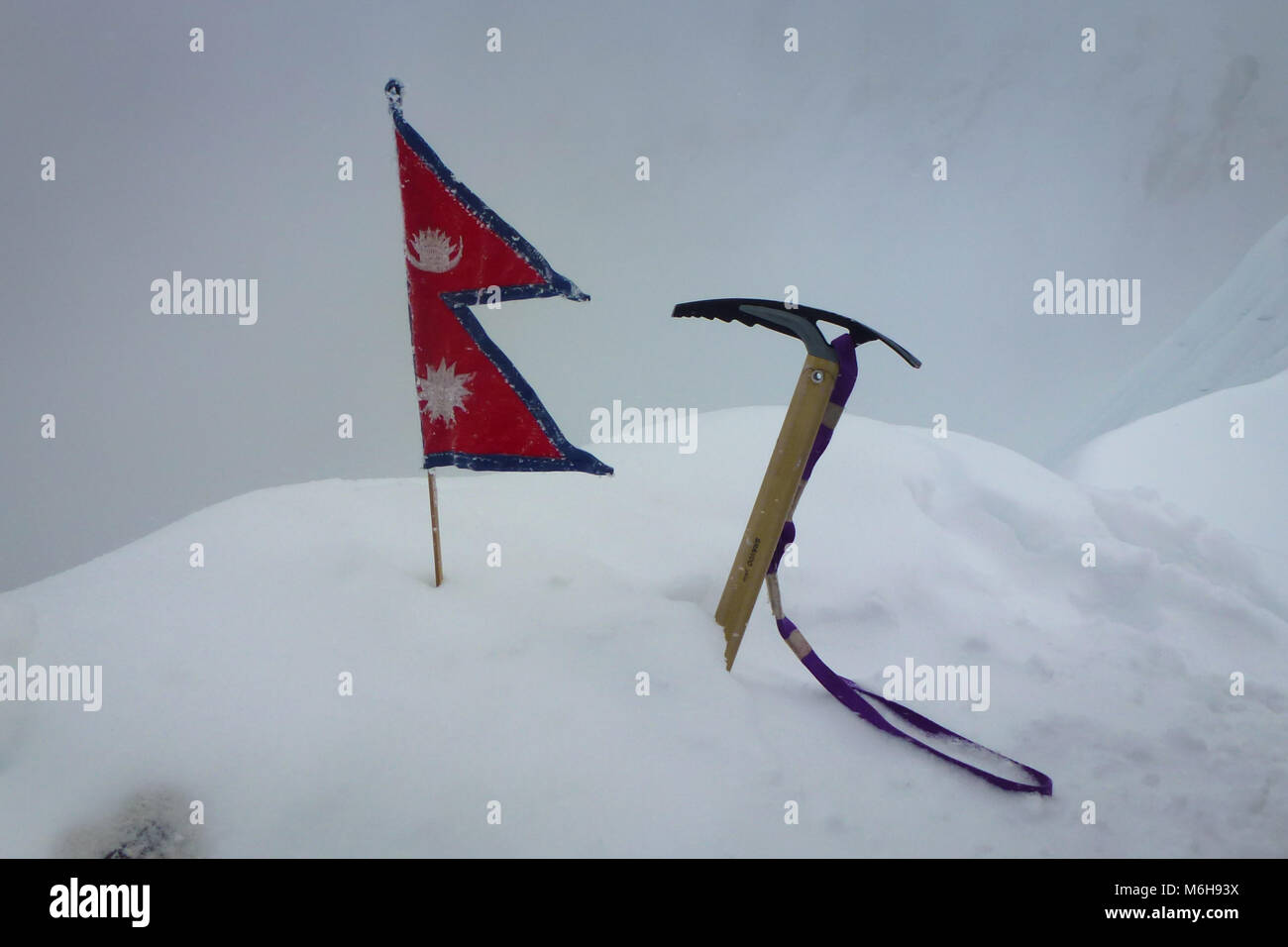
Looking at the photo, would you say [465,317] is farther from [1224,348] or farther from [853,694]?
[1224,348]

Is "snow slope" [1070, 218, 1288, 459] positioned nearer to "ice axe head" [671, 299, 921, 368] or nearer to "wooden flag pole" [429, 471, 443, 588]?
"ice axe head" [671, 299, 921, 368]

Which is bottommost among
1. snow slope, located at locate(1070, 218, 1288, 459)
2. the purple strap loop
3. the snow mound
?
the purple strap loop

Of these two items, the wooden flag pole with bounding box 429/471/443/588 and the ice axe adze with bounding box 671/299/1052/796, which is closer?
the ice axe adze with bounding box 671/299/1052/796

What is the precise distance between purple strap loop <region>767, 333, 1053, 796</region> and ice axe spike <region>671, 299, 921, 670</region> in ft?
0.13

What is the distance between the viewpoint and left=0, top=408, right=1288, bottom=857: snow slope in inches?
79.6

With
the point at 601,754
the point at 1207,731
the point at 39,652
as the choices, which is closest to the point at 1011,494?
the point at 1207,731

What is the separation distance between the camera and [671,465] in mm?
4652

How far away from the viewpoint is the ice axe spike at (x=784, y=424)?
251 centimetres

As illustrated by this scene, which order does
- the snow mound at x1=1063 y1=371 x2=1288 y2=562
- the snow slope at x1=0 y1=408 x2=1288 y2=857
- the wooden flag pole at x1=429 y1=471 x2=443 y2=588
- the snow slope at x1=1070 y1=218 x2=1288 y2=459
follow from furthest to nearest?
1. the snow slope at x1=1070 y1=218 x2=1288 y2=459
2. the snow mound at x1=1063 y1=371 x2=1288 y2=562
3. the wooden flag pole at x1=429 y1=471 x2=443 y2=588
4. the snow slope at x1=0 y1=408 x2=1288 y2=857

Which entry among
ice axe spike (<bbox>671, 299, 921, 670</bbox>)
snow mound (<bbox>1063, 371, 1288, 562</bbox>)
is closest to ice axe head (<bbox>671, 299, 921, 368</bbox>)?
ice axe spike (<bbox>671, 299, 921, 670</bbox>)

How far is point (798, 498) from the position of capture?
2.57 m

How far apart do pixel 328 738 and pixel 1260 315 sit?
13759mm
